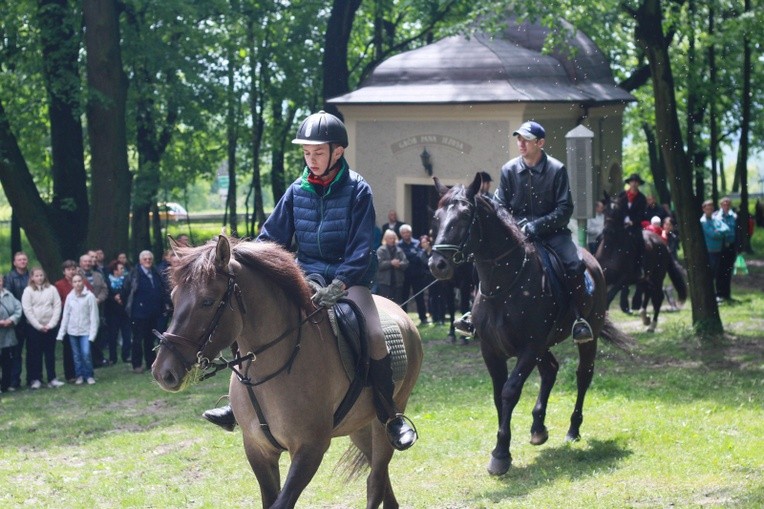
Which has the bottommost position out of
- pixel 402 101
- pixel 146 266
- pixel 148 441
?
pixel 148 441

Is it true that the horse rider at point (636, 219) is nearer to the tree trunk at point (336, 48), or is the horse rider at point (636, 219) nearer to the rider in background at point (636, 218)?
the rider in background at point (636, 218)

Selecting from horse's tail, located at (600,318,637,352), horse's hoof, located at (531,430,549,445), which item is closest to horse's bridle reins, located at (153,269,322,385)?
horse's hoof, located at (531,430,549,445)

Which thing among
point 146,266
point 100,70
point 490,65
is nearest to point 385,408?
point 146,266

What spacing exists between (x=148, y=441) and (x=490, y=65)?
1724 centimetres

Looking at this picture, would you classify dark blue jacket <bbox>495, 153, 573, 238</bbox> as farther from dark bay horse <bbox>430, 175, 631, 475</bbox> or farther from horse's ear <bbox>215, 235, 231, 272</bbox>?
horse's ear <bbox>215, 235, 231, 272</bbox>

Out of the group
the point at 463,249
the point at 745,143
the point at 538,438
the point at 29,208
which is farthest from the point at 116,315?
the point at 745,143

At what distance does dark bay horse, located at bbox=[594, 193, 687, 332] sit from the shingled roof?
6.32 m

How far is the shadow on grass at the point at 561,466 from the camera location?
398 inches

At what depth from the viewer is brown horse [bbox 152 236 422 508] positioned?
6699mm

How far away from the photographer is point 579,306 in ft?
38.1

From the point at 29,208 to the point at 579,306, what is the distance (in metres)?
15.2

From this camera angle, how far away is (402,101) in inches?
1102

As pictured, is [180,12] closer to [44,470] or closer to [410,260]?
[410,260]

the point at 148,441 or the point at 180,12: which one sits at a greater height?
the point at 180,12
